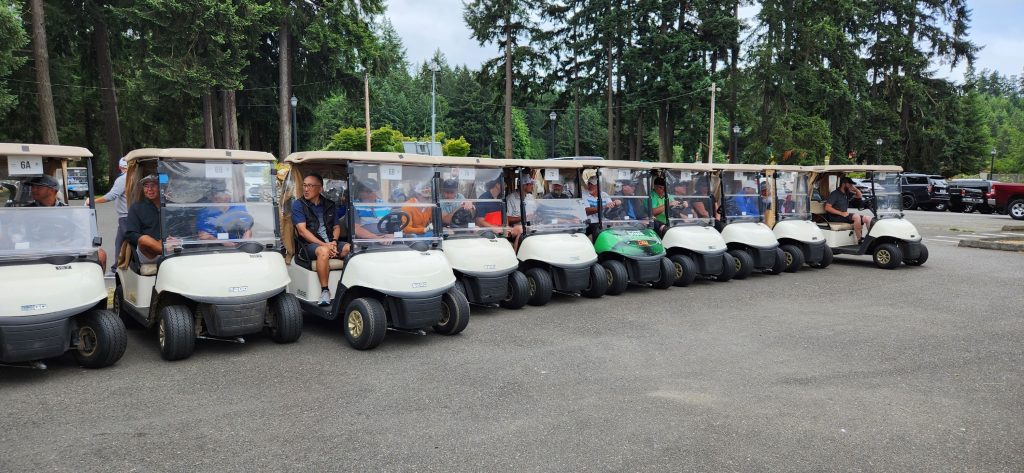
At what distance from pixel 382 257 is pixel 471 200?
2.12 meters

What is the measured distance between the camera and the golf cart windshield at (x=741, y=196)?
11680 millimetres

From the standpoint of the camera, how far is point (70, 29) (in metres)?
29.3

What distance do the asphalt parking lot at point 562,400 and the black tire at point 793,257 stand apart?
12.0 ft

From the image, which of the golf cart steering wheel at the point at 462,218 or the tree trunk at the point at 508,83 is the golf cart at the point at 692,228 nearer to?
the golf cart steering wheel at the point at 462,218

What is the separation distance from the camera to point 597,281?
370 inches

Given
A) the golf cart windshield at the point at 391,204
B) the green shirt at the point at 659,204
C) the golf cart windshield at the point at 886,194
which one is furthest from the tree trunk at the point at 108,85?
the golf cart windshield at the point at 886,194

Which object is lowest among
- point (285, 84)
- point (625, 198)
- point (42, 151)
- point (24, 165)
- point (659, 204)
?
point (659, 204)

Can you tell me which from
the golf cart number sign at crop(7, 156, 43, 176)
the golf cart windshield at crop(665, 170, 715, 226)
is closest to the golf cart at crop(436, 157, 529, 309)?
the golf cart windshield at crop(665, 170, 715, 226)

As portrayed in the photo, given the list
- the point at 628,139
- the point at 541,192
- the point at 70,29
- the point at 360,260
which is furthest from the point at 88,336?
the point at 628,139

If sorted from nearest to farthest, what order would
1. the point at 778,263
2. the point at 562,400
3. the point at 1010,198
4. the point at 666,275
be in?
the point at 562,400 < the point at 666,275 < the point at 778,263 < the point at 1010,198

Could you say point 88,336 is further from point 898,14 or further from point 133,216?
point 898,14

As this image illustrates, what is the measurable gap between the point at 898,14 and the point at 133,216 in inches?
1907

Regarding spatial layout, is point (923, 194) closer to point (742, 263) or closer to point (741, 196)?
point (741, 196)

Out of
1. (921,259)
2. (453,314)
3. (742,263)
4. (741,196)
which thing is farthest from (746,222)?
(453,314)
